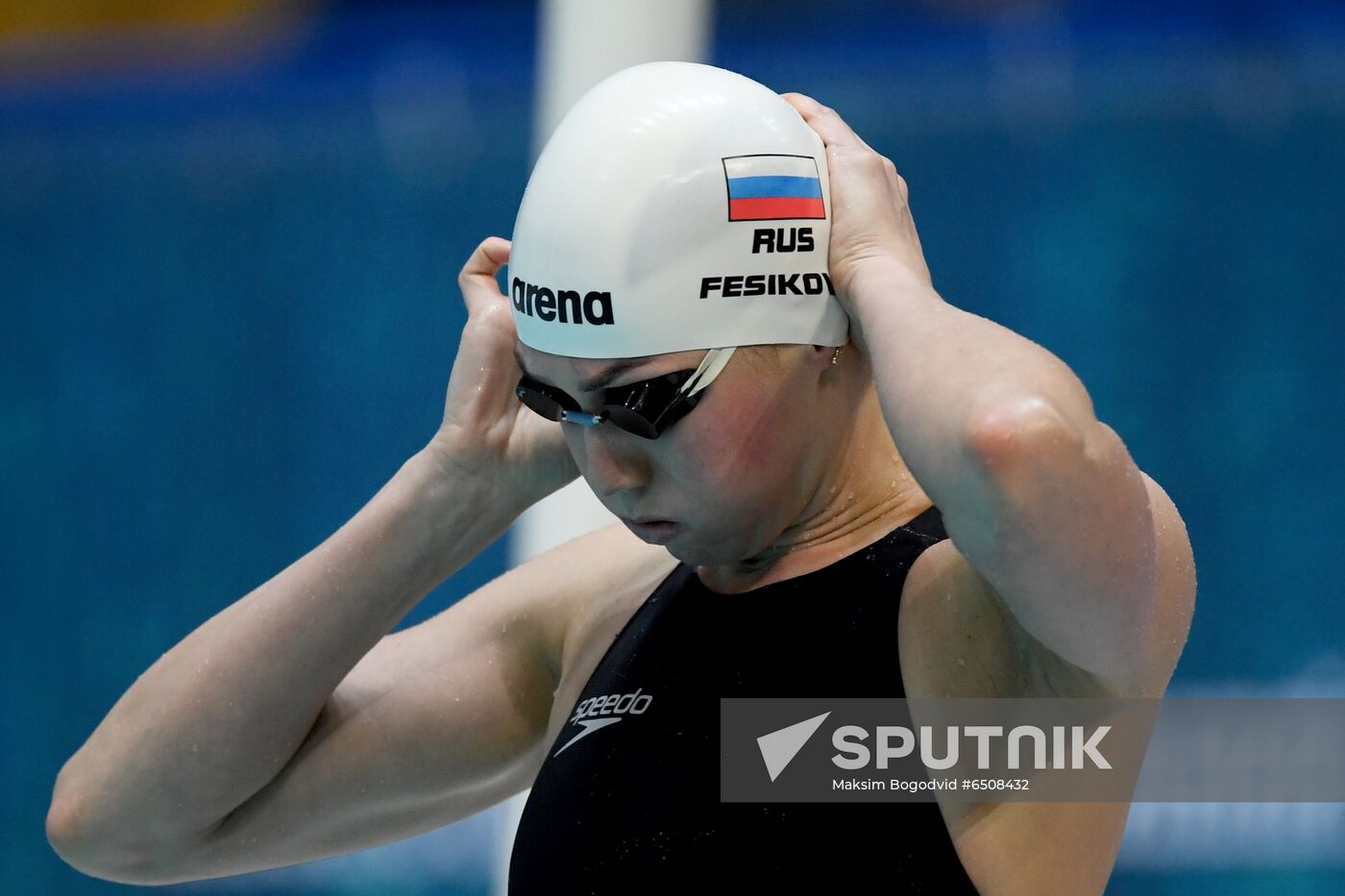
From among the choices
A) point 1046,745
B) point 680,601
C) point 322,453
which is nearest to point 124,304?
point 322,453

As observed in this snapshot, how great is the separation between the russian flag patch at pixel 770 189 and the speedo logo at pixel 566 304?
0.43 feet

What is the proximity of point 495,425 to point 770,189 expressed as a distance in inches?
19.5

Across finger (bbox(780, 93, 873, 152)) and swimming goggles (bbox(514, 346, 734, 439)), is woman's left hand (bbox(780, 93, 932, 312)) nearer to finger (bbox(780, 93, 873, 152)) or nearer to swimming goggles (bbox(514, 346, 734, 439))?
finger (bbox(780, 93, 873, 152))

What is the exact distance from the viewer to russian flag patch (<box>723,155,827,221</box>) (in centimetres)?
147

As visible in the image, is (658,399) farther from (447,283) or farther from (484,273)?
(447,283)

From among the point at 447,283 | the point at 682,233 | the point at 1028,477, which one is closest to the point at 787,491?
the point at 682,233

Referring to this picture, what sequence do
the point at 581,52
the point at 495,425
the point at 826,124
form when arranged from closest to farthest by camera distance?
1. the point at 826,124
2. the point at 495,425
3. the point at 581,52

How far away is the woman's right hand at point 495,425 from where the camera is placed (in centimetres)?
183

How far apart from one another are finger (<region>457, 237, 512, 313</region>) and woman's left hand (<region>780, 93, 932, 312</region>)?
452 mm

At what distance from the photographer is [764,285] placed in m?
1.48

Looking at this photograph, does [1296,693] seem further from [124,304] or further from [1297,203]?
[124,304]

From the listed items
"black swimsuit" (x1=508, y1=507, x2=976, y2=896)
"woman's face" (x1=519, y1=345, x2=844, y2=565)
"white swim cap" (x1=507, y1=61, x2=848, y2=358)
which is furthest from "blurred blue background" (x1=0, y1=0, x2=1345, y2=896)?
"white swim cap" (x1=507, y1=61, x2=848, y2=358)

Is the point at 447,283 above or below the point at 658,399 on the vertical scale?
below

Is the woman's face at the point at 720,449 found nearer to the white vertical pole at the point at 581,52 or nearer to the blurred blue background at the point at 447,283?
the white vertical pole at the point at 581,52
